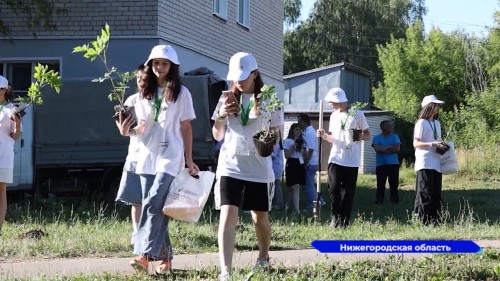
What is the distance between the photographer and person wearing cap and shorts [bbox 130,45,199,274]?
22.0 ft

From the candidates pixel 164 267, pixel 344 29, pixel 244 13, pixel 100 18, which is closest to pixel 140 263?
pixel 164 267

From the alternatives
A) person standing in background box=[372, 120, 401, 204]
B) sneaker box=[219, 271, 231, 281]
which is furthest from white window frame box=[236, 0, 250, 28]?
sneaker box=[219, 271, 231, 281]

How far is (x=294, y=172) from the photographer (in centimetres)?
1498

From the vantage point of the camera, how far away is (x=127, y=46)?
59.2 feet

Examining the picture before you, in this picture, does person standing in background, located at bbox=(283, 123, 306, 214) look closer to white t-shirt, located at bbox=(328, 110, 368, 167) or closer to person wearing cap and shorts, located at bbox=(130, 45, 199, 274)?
white t-shirt, located at bbox=(328, 110, 368, 167)

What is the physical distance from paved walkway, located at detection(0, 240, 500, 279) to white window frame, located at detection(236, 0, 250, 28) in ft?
51.0

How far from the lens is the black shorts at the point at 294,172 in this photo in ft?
49.1

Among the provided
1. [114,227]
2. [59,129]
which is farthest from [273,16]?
[114,227]

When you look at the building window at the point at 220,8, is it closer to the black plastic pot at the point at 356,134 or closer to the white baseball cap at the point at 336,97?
the white baseball cap at the point at 336,97

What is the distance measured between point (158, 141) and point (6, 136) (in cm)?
262

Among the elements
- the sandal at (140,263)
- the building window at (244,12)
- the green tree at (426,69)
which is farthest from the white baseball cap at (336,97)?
the green tree at (426,69)

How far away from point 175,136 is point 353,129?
4.74 metres

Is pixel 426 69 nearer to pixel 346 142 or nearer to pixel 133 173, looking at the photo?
pixel 346 142

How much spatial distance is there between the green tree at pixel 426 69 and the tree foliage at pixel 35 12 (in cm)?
3189
